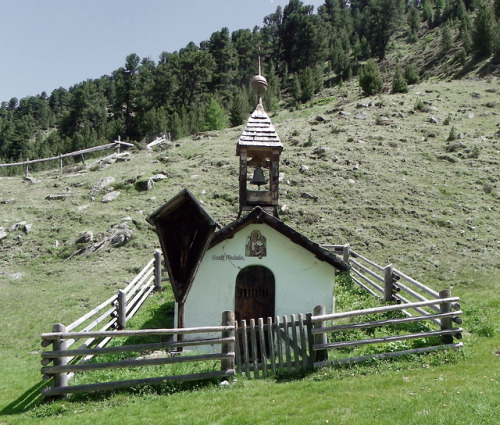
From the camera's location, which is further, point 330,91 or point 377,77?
point 330,91

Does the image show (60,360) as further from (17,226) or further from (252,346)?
(17,226)

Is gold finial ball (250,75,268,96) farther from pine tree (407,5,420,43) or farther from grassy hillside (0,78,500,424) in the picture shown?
pine tree (407,5,420,43)

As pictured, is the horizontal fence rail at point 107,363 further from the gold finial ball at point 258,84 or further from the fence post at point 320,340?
the gold finial ball at point 258,84

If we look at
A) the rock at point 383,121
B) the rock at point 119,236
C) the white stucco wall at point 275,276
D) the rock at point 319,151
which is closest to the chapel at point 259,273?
the white stucco wall at point 275,276

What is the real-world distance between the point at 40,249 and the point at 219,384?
17498 millimetres

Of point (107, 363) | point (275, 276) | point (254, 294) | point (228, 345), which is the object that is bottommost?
point (107, 363)

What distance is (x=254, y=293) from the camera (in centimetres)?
1165

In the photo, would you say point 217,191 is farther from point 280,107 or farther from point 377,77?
point 280,107

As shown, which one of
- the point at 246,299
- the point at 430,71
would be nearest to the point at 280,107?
the point at 430,71

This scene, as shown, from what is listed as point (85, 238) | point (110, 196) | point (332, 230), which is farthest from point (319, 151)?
point (85, 238)

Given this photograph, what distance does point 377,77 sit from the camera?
49906mm

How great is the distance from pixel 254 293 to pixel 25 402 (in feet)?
19.6

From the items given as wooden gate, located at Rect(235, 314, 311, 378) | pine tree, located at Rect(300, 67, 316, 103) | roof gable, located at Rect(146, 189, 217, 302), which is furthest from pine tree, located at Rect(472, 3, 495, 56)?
wooden gate, located at Rect(235, 314, 311, 378)

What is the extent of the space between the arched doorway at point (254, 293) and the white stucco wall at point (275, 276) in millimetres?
169
